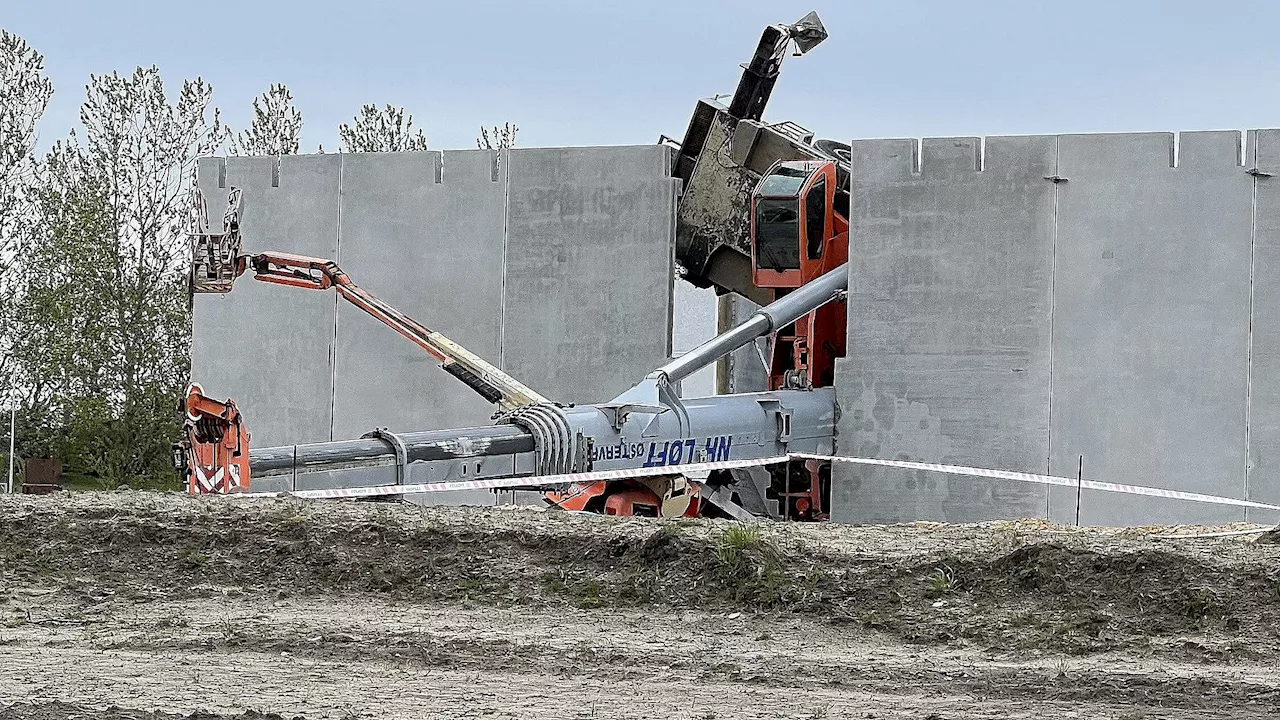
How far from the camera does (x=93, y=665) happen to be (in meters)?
6.90

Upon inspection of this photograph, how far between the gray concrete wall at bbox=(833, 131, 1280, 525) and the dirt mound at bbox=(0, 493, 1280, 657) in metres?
8.97

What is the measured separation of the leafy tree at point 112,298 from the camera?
29.2 metres

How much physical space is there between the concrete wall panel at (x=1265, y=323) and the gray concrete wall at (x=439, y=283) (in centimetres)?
713

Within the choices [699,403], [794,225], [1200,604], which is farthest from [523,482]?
[1200,604]

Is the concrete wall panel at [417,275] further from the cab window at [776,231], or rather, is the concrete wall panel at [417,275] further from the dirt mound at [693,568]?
the dirt mound at [693,568]

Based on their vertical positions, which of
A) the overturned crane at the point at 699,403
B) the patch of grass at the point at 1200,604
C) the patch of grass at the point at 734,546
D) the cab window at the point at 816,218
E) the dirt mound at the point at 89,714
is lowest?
the dirt mound at the point at 89,714

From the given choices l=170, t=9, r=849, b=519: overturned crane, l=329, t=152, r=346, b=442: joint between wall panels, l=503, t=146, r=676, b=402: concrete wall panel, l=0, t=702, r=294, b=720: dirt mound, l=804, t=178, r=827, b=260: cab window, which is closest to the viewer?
l=0, t=702, r=294, b=720: dirt mound

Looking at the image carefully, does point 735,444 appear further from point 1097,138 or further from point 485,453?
point 1097,138

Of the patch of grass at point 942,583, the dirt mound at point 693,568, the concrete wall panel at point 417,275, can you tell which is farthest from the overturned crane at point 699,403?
the patch of grass at point 942,583

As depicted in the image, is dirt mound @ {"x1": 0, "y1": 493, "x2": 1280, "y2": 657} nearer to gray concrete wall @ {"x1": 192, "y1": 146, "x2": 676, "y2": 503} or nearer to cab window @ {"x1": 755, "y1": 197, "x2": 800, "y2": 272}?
cab window @ {"x1": 755, "y1": 197, "x2": 800, "y2": 272}

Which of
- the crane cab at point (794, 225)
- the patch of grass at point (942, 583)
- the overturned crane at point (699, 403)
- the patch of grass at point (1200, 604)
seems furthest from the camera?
the crane cab at point (794, 225)

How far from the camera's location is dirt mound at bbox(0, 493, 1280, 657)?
7758 millimetres

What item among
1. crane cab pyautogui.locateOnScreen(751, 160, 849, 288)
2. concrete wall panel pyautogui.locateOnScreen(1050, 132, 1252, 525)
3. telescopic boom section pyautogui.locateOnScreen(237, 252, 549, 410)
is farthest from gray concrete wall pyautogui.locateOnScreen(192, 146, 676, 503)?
concrete wall panel pyautogui.locateOnScreen(1050, 132, 1252, 525)

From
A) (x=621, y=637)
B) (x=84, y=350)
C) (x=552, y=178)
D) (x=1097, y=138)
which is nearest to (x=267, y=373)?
(x=552, y=178)
